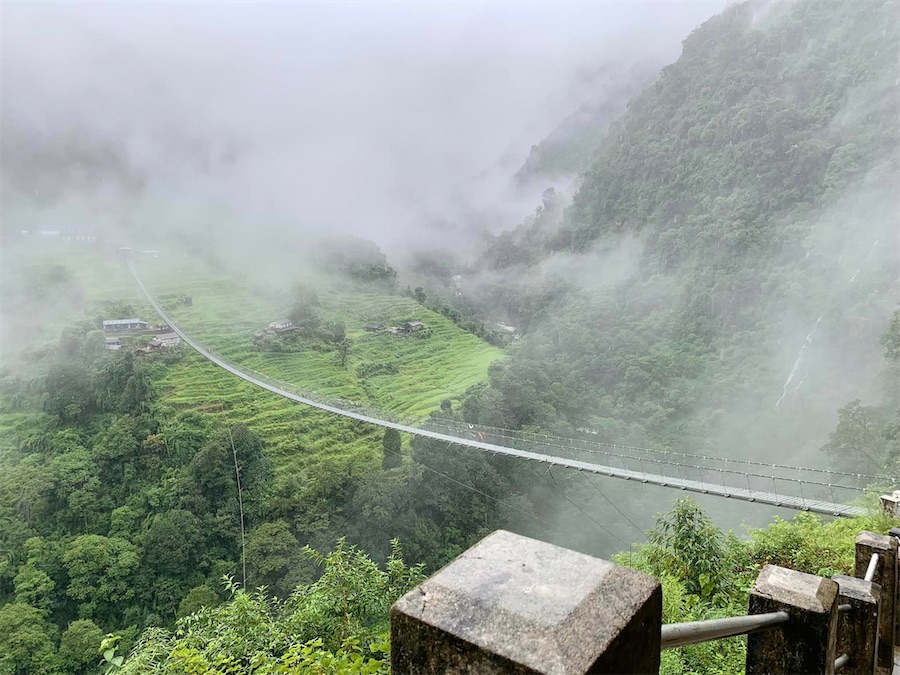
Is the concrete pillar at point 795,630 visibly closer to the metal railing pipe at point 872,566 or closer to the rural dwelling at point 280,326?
the metal railing pipe at point 872,566

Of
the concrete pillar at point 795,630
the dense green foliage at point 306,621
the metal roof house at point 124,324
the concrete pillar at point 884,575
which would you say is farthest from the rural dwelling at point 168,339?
the concrete pillar at point 795,630

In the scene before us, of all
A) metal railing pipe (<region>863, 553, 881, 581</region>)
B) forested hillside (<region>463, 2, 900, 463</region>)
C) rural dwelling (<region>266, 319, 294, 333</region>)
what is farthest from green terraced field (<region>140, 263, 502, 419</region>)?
metal railing pipe (<region>863, 553, 881, 581</region>)

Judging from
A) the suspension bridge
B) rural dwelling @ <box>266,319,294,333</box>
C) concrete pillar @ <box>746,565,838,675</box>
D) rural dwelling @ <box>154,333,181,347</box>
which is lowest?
the suspension bridge

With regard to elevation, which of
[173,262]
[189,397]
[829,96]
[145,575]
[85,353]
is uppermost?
[829,96]

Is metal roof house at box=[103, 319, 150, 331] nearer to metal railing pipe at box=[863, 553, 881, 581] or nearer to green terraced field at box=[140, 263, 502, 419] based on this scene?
green terraced field at box=[140, 263, 502, 419]

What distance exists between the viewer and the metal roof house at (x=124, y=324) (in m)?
23.8

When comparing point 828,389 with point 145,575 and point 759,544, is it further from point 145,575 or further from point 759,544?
point 145,575

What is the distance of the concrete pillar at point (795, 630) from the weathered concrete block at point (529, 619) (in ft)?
1.39

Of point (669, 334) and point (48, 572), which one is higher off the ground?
point (669, 334)

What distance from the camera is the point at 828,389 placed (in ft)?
63.5

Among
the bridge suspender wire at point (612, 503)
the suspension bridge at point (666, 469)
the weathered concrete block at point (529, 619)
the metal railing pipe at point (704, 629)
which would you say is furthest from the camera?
the bridge suspender wire at point (612, 503)

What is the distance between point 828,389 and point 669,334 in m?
8.13

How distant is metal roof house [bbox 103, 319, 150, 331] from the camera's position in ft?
77.9

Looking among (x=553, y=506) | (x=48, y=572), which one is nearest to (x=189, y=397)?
(x=48, y=572)
